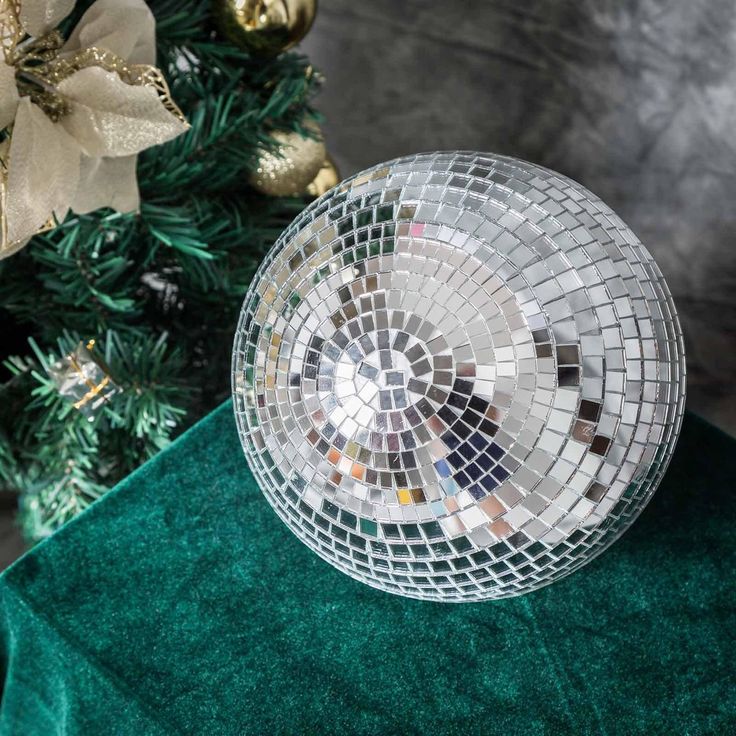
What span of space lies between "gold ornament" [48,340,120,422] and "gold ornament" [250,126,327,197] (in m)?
0.15

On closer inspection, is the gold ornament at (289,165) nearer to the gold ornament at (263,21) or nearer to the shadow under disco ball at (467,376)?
the gold ornament at (263,21)

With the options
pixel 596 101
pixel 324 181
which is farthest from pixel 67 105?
pixel 596 101

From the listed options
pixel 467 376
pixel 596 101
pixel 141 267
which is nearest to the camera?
pixel 467 376

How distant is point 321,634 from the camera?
32 cm

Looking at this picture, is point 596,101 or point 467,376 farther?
point 596,101

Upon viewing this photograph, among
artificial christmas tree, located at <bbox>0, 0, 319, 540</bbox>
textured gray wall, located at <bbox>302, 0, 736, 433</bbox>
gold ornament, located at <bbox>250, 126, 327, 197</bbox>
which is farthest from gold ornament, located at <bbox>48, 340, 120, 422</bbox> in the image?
textured gray wall, located at <bbox>302, 0, 736, 433</bbox>

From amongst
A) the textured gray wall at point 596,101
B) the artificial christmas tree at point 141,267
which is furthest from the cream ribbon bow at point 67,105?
the textured gray wall at point 596,101

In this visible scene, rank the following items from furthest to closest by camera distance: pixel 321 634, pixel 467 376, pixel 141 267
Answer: pixel 141 267 < pixel 321 634 < pixel 467 376

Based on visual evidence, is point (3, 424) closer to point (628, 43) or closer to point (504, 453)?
point (504, 453)

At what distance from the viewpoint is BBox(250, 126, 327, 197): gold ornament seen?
1.52ft

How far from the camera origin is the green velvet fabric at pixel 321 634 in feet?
0.98

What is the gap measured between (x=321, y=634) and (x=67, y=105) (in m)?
0.25

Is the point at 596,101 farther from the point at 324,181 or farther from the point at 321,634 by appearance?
the point at 321,634

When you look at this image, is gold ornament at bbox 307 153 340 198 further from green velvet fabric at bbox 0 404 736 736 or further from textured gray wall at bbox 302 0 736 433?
green velvet fabric at bbox 0 404 736 736
